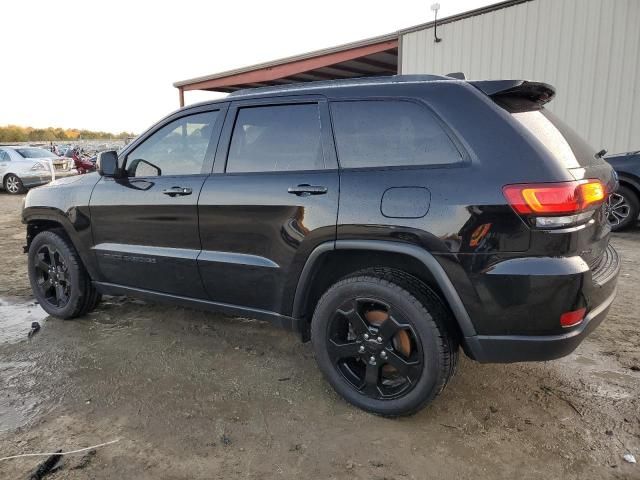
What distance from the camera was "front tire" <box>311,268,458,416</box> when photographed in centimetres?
243

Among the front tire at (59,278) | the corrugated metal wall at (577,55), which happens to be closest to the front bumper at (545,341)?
the front tire at (59,278)

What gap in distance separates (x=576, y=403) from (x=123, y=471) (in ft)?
7.94

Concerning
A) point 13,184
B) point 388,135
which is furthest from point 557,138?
point 13,184

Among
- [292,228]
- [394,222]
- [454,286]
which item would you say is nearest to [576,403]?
[454,286]

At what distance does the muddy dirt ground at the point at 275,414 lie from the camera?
7.48 feet

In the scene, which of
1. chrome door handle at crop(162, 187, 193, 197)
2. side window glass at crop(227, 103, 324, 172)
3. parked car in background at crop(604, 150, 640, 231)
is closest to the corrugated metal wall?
parked car in background at crop(604, 150, 640, 231)

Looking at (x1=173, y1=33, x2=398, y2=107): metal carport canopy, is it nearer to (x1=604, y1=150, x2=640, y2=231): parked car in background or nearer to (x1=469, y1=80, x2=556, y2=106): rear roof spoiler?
(x1=604, y1=150, x2=640, y2=231): parked car in background

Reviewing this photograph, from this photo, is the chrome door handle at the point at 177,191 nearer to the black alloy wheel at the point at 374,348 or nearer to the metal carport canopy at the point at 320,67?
the black alloy wheel at the point at 374,348

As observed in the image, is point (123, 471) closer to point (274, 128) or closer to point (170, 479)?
point (170, 479)

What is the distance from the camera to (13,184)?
49.2 ft

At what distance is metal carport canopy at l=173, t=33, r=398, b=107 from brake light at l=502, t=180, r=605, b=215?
10.1m

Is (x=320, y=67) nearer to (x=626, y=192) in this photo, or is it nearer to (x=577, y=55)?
(x=577, y=55)

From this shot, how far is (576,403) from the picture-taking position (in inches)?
108

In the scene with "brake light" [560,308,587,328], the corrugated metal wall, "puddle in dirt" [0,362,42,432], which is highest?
the corrugated metal wall
